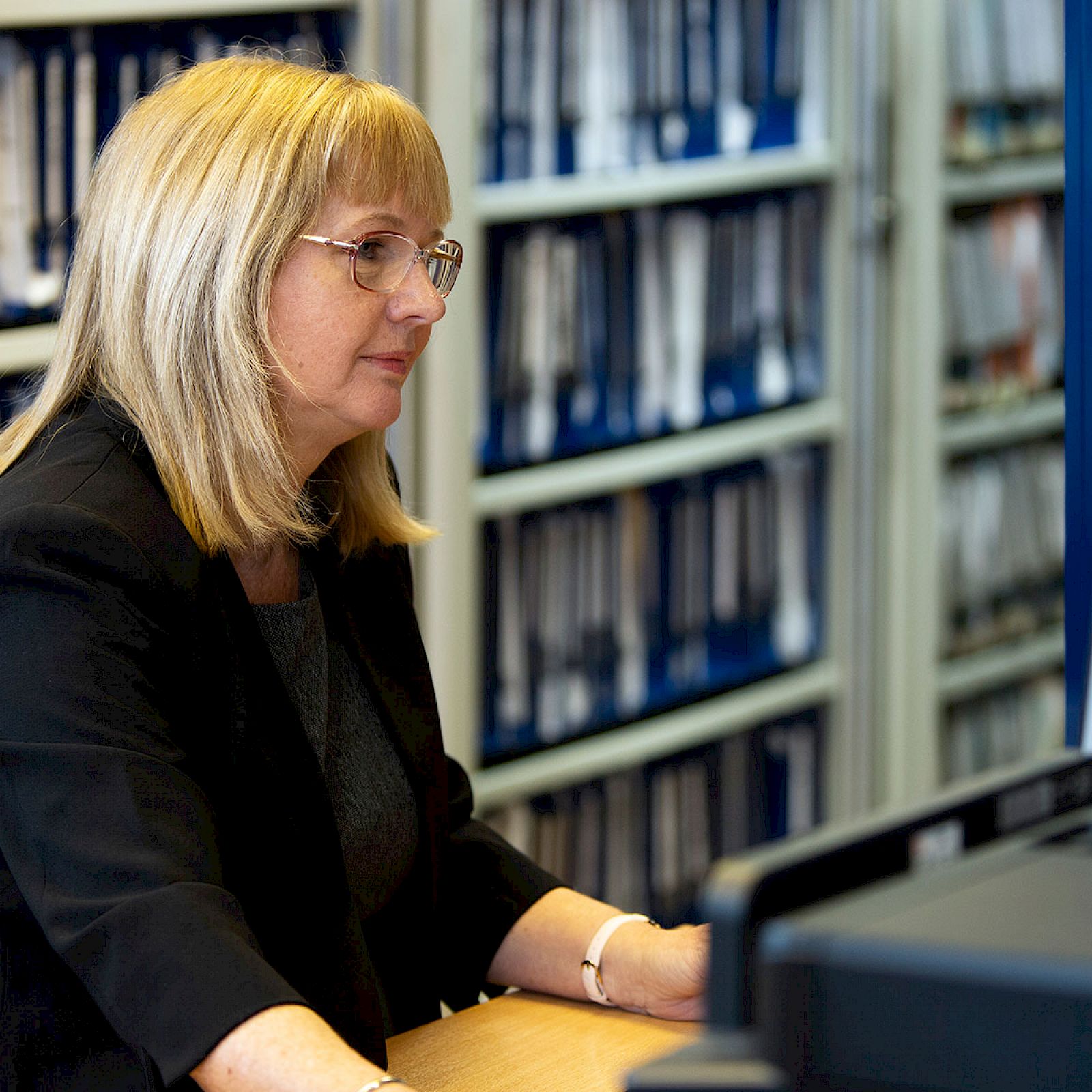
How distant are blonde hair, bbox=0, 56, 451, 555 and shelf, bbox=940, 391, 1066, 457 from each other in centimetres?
200

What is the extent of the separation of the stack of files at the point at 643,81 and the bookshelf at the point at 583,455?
0.03m

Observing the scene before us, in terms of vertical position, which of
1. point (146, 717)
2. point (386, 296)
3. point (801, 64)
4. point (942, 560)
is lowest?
point (942, 560)

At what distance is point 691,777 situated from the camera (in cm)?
286

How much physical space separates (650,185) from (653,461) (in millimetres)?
461

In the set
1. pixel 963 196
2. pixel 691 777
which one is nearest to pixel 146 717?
pixel 691 777

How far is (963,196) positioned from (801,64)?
0.44 metres

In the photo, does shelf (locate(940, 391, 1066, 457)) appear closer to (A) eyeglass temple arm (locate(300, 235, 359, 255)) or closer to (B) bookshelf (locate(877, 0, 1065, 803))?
(B) bookshelf (locate(877, 0, 1065, 803))

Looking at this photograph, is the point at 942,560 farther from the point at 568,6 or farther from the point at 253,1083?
the point at 253,1083

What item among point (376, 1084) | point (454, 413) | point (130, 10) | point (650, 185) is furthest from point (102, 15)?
point (376, 1084)

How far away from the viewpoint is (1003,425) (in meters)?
3.13

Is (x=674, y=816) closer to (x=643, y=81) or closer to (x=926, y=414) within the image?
(x=926, y=414)

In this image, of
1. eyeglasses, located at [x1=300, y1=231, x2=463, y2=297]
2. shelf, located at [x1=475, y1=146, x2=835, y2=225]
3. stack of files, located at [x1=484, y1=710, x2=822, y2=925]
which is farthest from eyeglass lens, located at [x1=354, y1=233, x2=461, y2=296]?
stack of files, located at [x1=484, y1=710, x2=822, y2=925]

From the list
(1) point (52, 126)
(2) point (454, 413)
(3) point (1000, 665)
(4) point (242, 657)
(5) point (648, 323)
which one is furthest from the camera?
(3) point (1000, 665)

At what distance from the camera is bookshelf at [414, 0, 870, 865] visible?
87.4 inches
